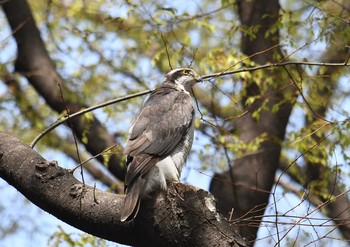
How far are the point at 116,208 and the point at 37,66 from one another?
5.05m

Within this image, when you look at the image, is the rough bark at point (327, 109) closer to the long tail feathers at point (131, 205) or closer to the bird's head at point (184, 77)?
the bird's head at point (184, 77)

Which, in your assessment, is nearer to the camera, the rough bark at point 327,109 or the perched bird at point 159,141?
the perched bird at point 159,141

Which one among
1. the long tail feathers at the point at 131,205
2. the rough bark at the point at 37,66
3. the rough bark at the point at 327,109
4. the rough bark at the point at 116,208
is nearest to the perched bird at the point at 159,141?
the long tail feathers at the point at 131,205

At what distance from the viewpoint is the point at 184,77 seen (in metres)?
6.07

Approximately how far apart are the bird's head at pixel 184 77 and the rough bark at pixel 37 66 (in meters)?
1.91

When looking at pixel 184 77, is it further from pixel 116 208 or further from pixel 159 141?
pixel 116 208

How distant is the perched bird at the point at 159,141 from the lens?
4.19 metres

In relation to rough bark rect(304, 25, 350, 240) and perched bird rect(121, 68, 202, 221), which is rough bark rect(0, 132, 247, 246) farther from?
rough bark rect(304, 25, 350, 240)

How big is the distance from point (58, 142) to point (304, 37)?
379 centimetres

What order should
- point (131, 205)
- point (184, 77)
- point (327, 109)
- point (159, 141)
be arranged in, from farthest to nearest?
point (327, 109)
point (184, 77)
point (159, 141)
point (131, 205)

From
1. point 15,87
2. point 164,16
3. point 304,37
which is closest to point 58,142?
point 15,87

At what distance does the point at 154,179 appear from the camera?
14.1ft

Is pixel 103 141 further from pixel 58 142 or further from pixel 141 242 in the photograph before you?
pixel 141 242

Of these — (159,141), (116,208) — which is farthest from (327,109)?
(116,208)
